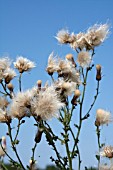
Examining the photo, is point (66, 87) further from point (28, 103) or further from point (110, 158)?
point (110, 158)

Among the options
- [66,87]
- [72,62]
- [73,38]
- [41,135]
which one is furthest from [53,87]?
[73,38]

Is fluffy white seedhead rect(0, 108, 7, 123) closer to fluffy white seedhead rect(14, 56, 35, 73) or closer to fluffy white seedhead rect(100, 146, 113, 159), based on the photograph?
fluffy white seedhead rect(14, 56, 35, 73)

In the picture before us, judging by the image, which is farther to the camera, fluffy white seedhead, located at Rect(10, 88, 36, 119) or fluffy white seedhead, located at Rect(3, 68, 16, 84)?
fluffy white seedhead, located at Rect(3, 68, 16, 84)

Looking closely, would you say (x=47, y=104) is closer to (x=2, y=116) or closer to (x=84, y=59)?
(x=2, y=116)

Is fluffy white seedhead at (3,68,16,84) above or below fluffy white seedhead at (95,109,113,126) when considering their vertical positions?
above

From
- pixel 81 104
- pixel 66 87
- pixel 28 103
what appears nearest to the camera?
pixel 28 103

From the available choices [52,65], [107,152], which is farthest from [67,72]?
[107,152]
